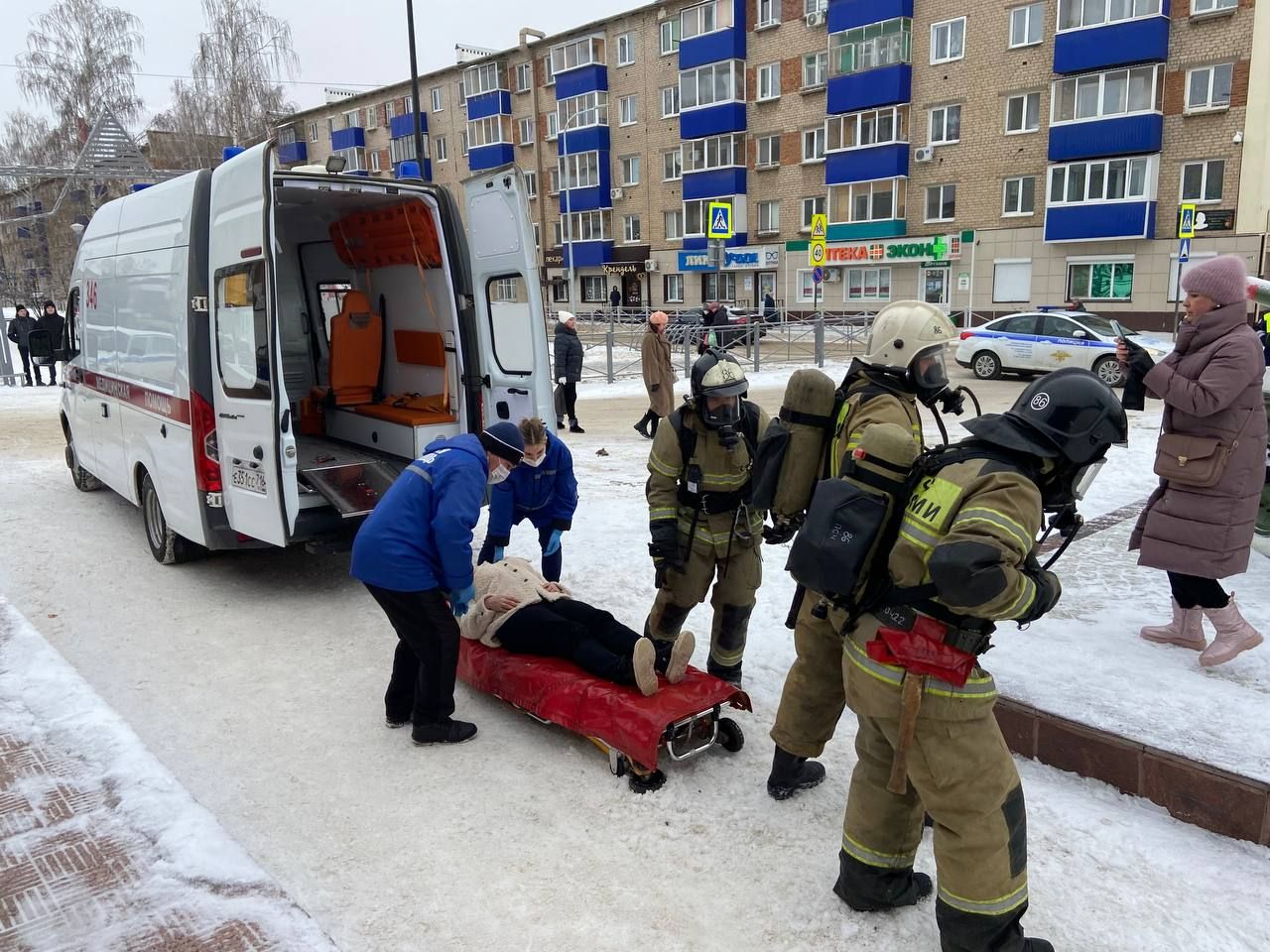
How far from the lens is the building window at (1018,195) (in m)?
30.4

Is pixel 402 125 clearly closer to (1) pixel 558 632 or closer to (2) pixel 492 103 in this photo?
(2) pixel 492 103

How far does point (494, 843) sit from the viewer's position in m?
3.43

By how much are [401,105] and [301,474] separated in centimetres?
5042

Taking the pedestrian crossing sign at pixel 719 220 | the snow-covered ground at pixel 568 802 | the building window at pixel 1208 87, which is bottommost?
the snow-covered ground at pixel 568 802

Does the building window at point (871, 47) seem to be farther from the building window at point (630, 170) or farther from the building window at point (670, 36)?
the building window at point (630, 170)

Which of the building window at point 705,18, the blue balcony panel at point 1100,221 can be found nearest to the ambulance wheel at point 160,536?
the blue balcony panel at point 1100,221

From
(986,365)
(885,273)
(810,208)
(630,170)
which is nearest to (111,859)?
(986,365)

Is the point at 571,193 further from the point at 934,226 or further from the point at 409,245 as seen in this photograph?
the point at 409,245

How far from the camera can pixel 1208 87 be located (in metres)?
26.4

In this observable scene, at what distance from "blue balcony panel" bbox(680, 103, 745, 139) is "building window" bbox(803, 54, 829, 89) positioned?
2.87 m

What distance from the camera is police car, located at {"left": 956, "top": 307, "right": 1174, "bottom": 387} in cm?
1714

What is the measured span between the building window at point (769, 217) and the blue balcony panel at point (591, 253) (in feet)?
26.8

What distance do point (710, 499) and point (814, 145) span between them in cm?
3502

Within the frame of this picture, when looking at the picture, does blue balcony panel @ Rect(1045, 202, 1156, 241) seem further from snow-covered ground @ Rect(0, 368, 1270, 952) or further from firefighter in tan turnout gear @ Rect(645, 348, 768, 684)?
firefighter in tan turnout gear @ Rect(645, 348, 768, 684)
